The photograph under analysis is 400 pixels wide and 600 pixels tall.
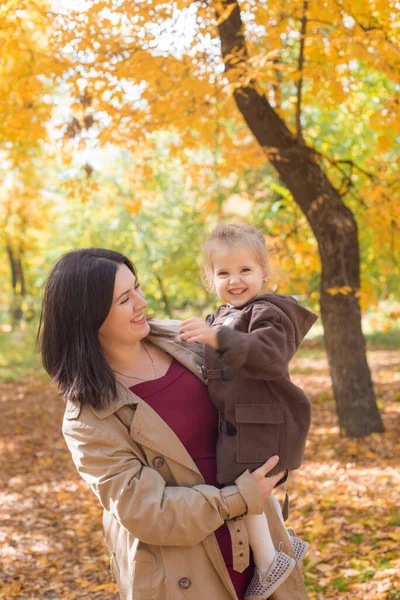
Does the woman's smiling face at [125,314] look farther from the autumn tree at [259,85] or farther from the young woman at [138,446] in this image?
the autumn tree at [259,85]

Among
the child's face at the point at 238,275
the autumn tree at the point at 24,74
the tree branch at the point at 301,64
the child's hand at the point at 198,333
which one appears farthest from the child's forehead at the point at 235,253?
the autumn tree at the point at 24,74

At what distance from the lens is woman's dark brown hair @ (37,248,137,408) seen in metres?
2.09

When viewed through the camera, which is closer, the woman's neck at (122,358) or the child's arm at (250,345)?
the child's arm at (250,345)

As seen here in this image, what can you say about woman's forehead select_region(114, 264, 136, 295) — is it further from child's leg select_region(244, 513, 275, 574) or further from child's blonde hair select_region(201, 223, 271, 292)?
child's leg select_region(244, 513, 275, 574)

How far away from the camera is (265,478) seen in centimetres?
214

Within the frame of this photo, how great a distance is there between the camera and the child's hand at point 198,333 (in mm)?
2043

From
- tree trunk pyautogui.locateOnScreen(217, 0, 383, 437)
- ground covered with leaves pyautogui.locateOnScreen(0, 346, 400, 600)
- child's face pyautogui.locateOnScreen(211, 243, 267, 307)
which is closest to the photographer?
child's face pyautogui.locateOnScreen(211, 243, 267, 307)

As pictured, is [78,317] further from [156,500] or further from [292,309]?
[292,309]

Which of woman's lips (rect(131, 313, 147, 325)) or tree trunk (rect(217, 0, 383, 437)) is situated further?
tree trunk (rect(217, 0, 383, 437))

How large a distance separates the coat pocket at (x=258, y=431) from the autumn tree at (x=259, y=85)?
8.85 ft

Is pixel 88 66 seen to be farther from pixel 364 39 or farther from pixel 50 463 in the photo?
pixel 50 463

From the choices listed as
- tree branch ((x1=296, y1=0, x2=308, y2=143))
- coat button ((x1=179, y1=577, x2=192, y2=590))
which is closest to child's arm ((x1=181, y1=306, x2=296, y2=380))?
coat button ((x1=179, y1=577, x2=192, y2=590))

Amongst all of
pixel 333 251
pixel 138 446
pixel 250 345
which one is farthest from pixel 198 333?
pixel 333 251

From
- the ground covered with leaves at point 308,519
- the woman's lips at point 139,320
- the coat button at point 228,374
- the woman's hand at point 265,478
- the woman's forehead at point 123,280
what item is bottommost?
the ground covered with leaves at point 308,519
